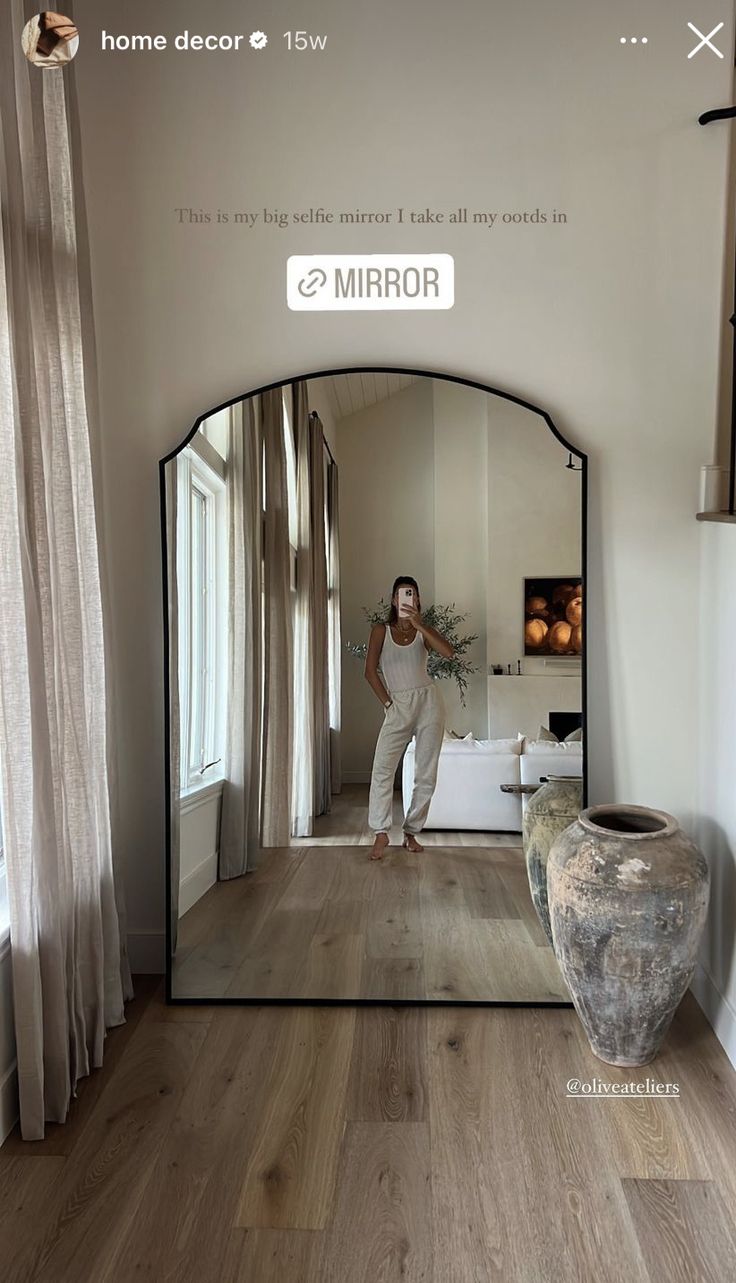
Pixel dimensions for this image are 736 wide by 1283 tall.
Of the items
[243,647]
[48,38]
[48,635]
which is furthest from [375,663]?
[48,38]

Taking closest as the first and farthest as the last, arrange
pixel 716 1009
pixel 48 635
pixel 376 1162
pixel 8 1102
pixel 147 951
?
pixel 376 1162, pixel 8 1102, pixel 48 635, pixel 716 1009, pixel 147 951

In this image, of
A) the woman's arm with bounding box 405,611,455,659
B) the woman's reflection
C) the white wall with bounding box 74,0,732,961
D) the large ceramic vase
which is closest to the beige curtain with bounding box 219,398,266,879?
the white wall with bounding box 74,0,732,961

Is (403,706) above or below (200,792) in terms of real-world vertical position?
above

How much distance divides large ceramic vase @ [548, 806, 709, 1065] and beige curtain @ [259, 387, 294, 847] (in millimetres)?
834

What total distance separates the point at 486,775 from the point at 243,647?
2.62 feet

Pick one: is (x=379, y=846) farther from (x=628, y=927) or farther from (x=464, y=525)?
(x=464, y=525)

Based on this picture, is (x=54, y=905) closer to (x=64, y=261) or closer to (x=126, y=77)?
(x=64, y=261)

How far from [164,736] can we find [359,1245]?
142 cm

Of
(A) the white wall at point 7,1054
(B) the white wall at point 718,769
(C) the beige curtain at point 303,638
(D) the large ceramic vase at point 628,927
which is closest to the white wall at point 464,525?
(C) the beige curtain at point 303,638

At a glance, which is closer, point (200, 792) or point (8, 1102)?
point (8, 1102)

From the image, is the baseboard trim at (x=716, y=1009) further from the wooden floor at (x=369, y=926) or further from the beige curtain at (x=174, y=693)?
the beige curtain at (x=174, y=693)

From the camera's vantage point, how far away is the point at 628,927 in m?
2.07

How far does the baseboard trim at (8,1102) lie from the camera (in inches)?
76.0

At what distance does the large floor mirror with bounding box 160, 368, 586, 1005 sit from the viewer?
99.7 inches
